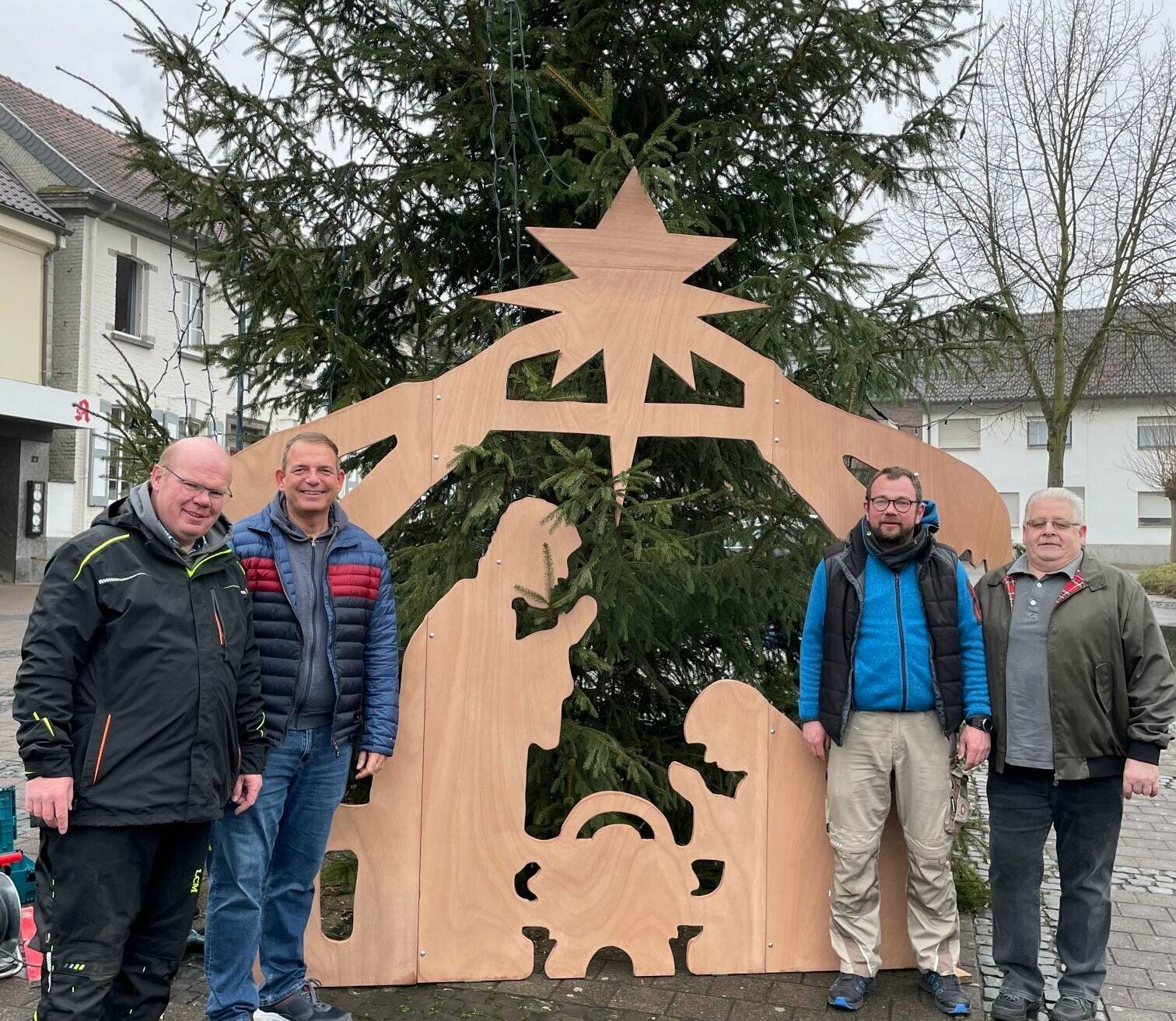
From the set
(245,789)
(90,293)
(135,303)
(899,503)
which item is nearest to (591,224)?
(899,503)

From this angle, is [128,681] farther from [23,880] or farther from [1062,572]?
[1062,572]

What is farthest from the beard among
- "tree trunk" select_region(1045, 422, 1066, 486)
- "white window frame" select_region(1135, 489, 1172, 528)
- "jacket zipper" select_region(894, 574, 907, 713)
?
"white window frame" select_region(1135, 489, 1172, 528)

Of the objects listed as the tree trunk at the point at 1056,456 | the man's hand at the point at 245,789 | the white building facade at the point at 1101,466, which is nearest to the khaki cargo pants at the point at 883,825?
the man's hand at the point at 245,789

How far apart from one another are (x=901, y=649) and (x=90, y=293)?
20.8m

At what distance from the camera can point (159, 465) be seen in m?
3.04

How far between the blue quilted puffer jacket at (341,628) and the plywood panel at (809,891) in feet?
5.31

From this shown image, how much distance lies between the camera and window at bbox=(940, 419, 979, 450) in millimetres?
37500

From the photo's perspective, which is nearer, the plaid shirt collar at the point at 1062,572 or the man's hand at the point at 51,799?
the man's hand at the point at 51,799

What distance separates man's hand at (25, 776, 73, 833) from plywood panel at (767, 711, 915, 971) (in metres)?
2.56

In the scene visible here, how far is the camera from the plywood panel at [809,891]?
13.8ft

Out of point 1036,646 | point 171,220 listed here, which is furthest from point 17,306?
point 1036,646

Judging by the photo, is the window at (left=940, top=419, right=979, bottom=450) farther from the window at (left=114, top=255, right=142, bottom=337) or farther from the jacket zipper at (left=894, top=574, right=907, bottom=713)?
the jacket zipper at (left=894, top=574, right=907, bottom=713)

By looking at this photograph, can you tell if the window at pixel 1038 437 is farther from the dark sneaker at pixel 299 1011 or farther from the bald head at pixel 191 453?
the bald head at pixel 191 453

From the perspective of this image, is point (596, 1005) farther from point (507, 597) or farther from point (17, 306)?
point (17, 306)
